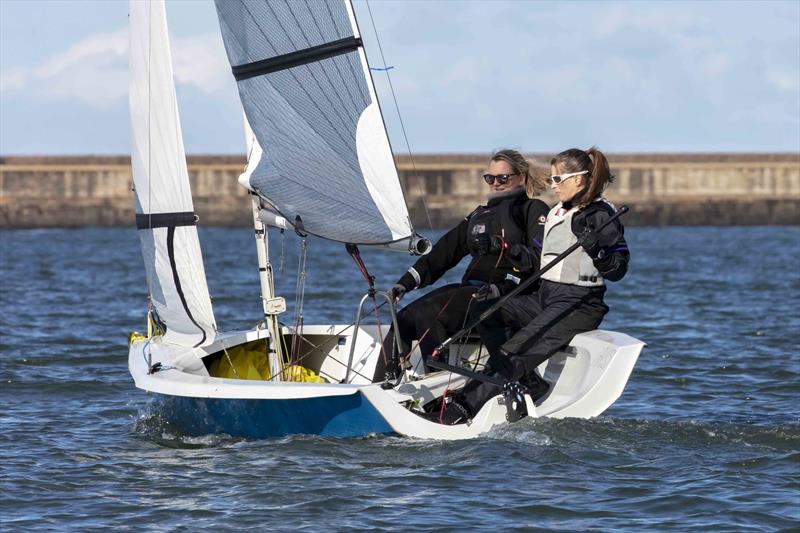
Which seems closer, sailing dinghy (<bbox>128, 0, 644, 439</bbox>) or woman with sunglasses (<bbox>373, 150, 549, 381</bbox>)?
sailing dinghy (<bbox>128, 0, 644, 439</bbox>)

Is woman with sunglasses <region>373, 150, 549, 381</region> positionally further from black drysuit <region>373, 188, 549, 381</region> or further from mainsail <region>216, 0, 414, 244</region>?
mainsail <region>216, 0, 414, 244</region>

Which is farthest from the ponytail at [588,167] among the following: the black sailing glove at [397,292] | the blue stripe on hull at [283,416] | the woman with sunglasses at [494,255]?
the blue stripe on hull at [283,416]

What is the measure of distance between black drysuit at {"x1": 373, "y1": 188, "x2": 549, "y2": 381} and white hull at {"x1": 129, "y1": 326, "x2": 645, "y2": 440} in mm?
316

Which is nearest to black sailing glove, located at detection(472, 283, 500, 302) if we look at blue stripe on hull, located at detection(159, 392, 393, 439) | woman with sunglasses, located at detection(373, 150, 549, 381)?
woman with sunglasses, located at detection(373, 150, 549, 381)

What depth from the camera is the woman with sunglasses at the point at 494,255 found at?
775 cm

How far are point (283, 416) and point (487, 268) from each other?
1.47m

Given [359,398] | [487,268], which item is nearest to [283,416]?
[359,398]

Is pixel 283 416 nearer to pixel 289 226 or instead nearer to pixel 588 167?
pixel 289 226

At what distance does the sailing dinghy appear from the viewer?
732 centimetres

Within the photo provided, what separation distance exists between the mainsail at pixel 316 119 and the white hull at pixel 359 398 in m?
0.98

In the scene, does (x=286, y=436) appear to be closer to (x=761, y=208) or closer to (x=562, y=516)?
(x=562, y=516)

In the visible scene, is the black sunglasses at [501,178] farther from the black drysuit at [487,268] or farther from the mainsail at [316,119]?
the mainsail at [316,119]

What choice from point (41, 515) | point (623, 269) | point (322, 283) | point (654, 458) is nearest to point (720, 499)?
point (654, 458)

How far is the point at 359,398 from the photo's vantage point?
7156 mm
